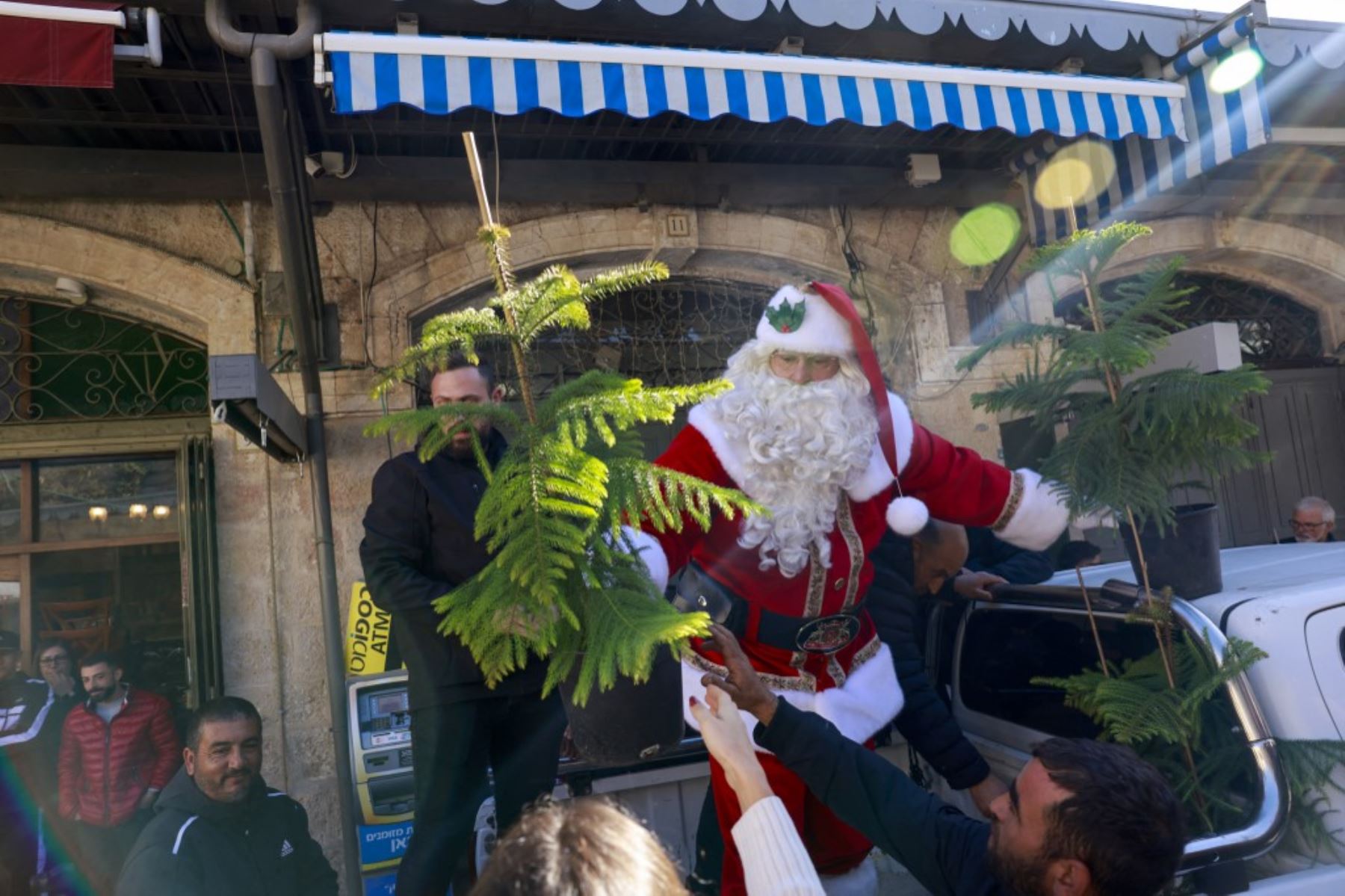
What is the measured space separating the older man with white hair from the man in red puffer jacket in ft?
19.9

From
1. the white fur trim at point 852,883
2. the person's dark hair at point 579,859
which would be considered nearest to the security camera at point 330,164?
the white fur trim at point 852,883

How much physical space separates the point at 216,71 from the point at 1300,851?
15.4ft

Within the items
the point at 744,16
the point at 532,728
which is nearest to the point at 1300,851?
the point at 532,728

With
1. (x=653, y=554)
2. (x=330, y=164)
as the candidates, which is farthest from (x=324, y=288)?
(x=653, y=554)

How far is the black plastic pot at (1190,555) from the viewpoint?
2.59 m

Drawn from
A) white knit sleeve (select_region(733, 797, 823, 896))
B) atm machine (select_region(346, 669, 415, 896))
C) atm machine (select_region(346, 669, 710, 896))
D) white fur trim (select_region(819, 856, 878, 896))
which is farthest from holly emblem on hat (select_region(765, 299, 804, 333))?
atm machine (select_region(346, 669, 415, 896))

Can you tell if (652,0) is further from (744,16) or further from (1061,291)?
(1061,291)

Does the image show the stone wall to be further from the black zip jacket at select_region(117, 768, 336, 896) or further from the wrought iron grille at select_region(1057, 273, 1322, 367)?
the wrought iron grille at select_region(1057, 273, 1322, 367)

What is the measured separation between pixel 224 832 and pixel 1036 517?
277 cm

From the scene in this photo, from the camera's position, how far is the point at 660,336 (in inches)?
225

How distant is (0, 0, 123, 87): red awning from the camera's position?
3258mm

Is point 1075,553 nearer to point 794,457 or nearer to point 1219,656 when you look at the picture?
point 1219,656

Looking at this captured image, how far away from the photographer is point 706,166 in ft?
17.2

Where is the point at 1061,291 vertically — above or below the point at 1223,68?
below
